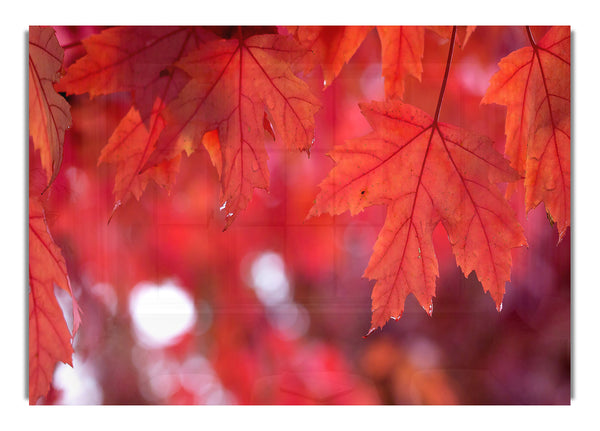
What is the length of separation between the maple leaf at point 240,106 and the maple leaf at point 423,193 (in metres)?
0.12

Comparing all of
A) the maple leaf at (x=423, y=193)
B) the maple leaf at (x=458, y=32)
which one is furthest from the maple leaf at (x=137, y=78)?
the maple leaf at (x=458, y=32)

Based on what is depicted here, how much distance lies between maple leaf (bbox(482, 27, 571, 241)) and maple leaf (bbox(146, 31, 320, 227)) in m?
0.40

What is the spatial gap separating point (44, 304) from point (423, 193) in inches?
31.9

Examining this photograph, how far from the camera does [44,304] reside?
121 cm

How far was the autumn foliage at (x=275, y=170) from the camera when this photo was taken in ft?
3.70

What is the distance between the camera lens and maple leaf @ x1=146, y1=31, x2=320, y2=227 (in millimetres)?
1100

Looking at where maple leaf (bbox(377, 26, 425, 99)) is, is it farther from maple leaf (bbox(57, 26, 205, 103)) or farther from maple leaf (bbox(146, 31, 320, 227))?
maple leaf (bbox(57, 26, 205, 103))

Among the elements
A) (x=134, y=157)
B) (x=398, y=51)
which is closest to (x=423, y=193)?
(x=398, y=51)

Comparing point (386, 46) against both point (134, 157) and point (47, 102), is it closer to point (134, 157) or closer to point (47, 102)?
point (134, 157)

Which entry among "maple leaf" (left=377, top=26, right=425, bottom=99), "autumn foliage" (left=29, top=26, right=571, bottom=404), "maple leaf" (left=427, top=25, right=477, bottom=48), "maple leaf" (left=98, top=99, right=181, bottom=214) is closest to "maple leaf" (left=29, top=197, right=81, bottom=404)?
"autumn foliage" (left=29, top=26, right=571, bottom=404)

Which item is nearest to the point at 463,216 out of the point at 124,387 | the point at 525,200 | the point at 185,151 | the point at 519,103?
the point at 525,200

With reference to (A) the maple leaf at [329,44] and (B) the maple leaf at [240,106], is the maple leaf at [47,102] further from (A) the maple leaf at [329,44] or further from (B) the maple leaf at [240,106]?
(A) the maple leaf at [329,44]
